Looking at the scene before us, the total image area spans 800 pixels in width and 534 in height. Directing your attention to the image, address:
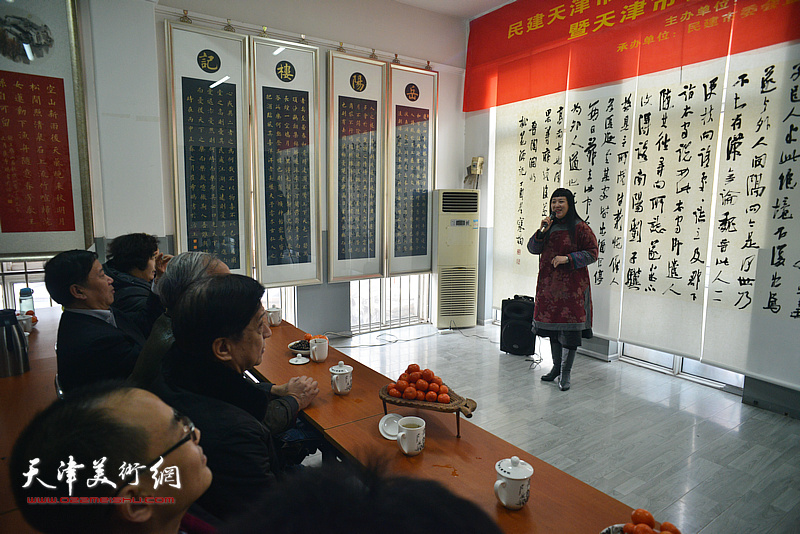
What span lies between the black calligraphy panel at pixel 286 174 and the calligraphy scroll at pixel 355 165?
0.29 meters

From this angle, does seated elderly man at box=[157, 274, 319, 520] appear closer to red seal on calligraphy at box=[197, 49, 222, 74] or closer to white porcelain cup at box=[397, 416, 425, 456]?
white porcelain cup at box=[397, 416, 425, 456]

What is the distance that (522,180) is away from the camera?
5.04 meters

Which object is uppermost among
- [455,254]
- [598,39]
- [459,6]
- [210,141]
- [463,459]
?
[459,6]

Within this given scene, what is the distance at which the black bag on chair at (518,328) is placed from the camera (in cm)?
455

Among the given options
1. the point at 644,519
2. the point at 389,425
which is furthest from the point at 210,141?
the point at 644,519

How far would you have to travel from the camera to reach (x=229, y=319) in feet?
4.16

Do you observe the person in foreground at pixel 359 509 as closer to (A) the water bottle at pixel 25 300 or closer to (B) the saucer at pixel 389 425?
(B) the saucer at pixel 389 425

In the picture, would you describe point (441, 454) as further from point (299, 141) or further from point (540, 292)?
point (299, 141)

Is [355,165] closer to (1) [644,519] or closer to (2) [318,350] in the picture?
(2) [318,350]

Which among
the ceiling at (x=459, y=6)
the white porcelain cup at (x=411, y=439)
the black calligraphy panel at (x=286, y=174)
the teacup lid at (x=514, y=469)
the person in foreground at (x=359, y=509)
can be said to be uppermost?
the ceiling at (x=459, y=6)

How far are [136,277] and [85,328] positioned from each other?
3.12ft

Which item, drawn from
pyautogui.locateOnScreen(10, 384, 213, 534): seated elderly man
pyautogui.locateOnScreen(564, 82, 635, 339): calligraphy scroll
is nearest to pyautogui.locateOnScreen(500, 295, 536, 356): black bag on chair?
pyautogui.locateOnScreen(564, 82, 635, 339): calligraphy scroll

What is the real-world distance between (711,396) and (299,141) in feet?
14.0

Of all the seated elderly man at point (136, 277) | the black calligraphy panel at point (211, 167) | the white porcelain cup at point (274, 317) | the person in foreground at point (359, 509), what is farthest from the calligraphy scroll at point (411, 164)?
the person in foreground at point (359, 509)
